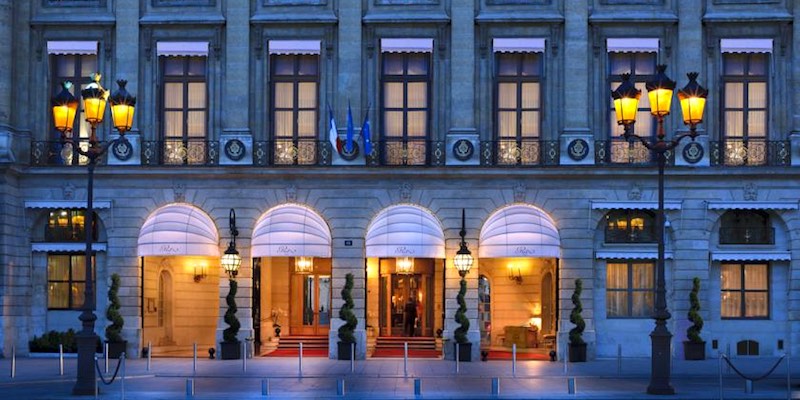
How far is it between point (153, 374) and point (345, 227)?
1025 cm

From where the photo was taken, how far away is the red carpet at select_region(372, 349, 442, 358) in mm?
43312

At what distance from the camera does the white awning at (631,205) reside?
42.5 m

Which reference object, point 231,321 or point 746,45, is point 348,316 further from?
point 746,45

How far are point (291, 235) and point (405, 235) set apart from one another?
12.9 feet

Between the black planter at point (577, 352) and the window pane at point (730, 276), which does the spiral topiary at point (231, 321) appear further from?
the window pane at point (730, 276)

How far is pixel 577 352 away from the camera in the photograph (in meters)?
41.4

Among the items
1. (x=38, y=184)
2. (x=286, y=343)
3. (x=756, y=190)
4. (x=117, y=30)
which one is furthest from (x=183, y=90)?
(x=756, y=190)

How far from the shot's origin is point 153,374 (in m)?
35.2

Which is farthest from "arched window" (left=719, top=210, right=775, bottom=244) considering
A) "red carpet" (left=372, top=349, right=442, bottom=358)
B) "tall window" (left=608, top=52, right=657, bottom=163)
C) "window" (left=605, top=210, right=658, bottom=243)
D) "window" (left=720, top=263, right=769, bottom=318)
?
"red carpet" (left=372, top=349, right=442, bottom=358)

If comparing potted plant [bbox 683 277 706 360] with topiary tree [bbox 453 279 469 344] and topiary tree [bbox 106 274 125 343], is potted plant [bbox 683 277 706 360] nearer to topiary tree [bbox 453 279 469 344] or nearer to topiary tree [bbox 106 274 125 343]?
topiary tree [bbox 453 279 469 344]

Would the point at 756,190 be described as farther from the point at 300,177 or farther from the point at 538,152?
the point at 300,177

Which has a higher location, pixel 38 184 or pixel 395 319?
pixel 38 184

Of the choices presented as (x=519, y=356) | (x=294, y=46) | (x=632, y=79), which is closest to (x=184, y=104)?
(x=294, y=46)

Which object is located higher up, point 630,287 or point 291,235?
point 291,235
